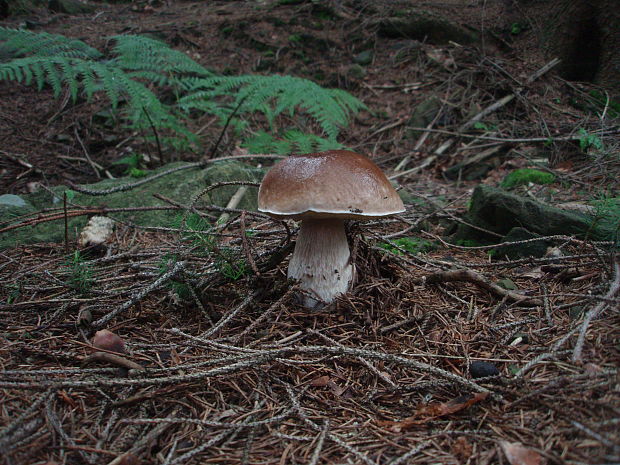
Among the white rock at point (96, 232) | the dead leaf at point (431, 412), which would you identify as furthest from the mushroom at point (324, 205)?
the white rock at point (96, 232)

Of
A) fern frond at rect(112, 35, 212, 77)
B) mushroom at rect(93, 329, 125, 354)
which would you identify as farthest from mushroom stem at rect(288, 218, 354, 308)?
fern frond at rect(112, 35, 212, 77)

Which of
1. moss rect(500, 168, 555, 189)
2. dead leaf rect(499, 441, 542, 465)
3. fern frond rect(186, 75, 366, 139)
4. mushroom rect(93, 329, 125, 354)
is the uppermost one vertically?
fern frond rect(186, 75, 366, 139)

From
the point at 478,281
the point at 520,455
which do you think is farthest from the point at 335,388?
the point at 478,281

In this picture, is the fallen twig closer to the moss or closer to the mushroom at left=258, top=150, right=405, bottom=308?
the mushroom at left=258, top=150, right=405, bottom=308

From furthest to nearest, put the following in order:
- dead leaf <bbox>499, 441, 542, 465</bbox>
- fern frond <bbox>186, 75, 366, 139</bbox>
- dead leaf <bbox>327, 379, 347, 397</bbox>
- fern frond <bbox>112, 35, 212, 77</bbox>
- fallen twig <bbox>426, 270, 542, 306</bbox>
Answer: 1. fern frond <bbox>112, 35, 212, 77</bbox>
2. fern frond <bbox>186, 75, 366, 139</bbox>
3. fallen twig <bbox>426, 270, 542, 306</bbox>
4. dead leaf <bbox>327, 379, 347, 397</bbox>
5. dead leaf <bbox>499, 441, 542, 465</bbox>

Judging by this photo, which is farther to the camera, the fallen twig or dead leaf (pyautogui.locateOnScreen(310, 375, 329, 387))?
the fallen twig

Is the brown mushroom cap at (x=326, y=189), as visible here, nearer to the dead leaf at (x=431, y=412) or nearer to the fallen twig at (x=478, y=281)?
the fallen twig at (x=478, y=281)

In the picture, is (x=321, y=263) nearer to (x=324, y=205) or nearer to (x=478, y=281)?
(x=324, y=205)
